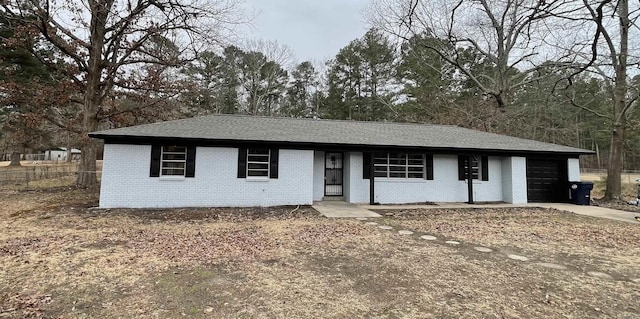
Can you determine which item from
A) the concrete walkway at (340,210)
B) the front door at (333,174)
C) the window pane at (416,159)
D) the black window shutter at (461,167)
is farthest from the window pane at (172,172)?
the black window shutter at (461,167)

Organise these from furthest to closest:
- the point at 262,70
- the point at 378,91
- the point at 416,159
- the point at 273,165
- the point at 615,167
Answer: the point at 262,70 → the point at 378,91 → the point at 615,167 → the point at 416,159 → the point at 273,165

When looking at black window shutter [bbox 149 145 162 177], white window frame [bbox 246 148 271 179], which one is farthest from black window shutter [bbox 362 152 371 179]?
black window shutter [bbox 149 145 162 177]

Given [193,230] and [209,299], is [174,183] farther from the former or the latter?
[209,299]

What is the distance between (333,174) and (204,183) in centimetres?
479

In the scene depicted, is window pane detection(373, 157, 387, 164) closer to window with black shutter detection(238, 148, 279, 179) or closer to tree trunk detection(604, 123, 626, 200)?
window with black shutter detection(238, 148, 279, 179)

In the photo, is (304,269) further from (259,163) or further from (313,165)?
(313,165)

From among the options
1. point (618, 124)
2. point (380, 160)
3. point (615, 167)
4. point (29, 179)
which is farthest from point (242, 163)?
point (618, 124)

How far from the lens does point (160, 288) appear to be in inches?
149

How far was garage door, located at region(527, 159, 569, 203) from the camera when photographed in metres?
13.1

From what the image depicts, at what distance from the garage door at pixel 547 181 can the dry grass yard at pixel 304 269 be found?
203 inches

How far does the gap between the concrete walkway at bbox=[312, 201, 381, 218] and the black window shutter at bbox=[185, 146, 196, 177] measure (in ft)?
13.5

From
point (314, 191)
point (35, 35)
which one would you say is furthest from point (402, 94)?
point (35, 35)

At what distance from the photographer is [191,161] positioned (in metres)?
10.3

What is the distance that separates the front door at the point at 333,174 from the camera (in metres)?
12.4
